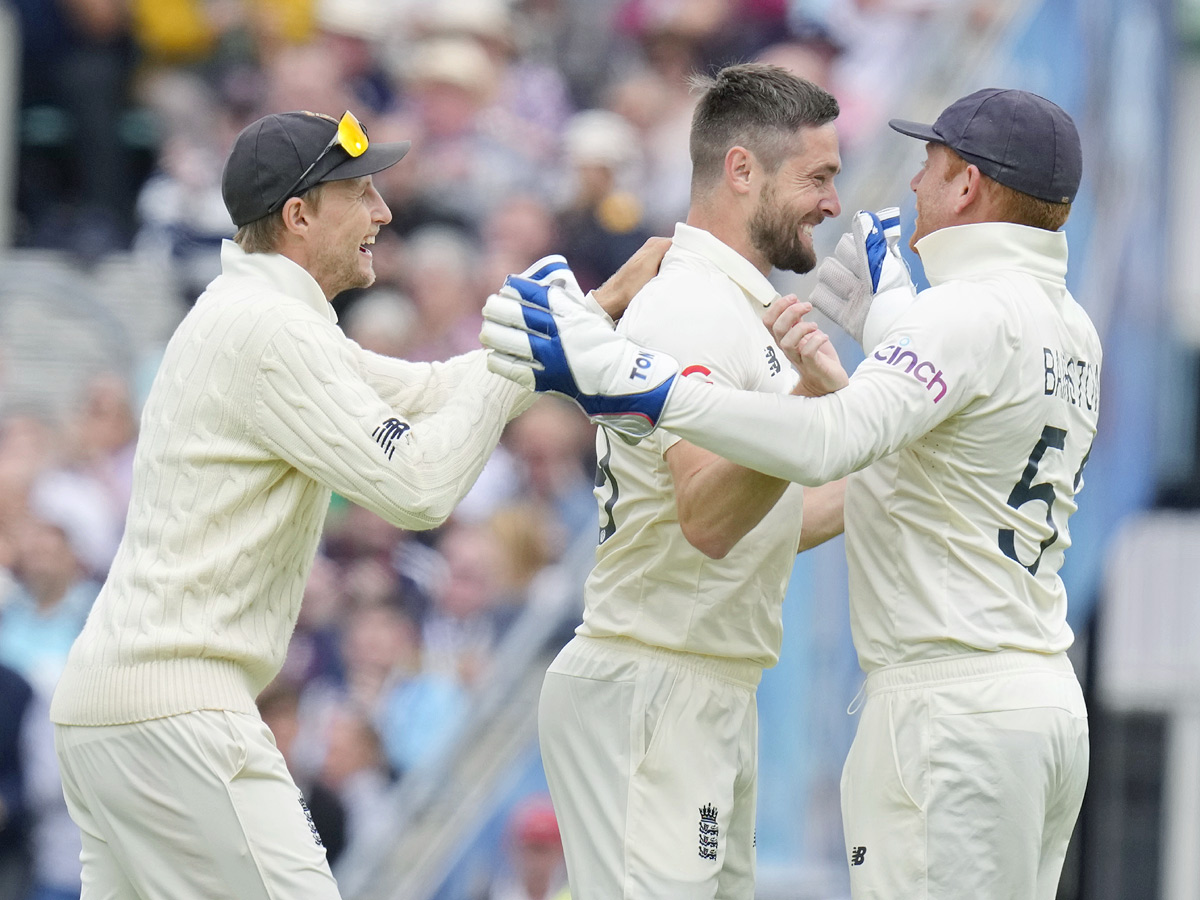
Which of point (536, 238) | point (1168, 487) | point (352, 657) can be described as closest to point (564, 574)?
point (352, 657)

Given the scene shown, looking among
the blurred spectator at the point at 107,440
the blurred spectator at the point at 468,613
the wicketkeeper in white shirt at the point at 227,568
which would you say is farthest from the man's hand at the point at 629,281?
the blurred spectator at the point at 107,440

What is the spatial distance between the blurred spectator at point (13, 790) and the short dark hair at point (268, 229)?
379 cm

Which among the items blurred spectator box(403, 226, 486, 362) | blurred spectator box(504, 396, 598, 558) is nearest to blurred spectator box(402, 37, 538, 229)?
blurred spectator box(403, 226, 486, 362)

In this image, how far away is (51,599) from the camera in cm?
802

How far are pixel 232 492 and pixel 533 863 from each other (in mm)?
3871

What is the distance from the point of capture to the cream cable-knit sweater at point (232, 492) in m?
4.00

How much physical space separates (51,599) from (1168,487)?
5.93 meters

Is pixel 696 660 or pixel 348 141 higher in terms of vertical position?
pixel 348 141

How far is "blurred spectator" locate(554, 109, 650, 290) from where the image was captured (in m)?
9.33

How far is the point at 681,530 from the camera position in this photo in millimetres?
4184

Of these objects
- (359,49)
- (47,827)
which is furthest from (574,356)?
(359,49)

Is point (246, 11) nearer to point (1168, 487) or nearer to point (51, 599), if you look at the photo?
point (51, 599)

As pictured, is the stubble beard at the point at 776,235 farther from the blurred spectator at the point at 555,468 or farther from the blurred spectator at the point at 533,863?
the blurred spectator at the point at 555,468

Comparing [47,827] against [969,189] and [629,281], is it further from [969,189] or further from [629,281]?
[969,189]
